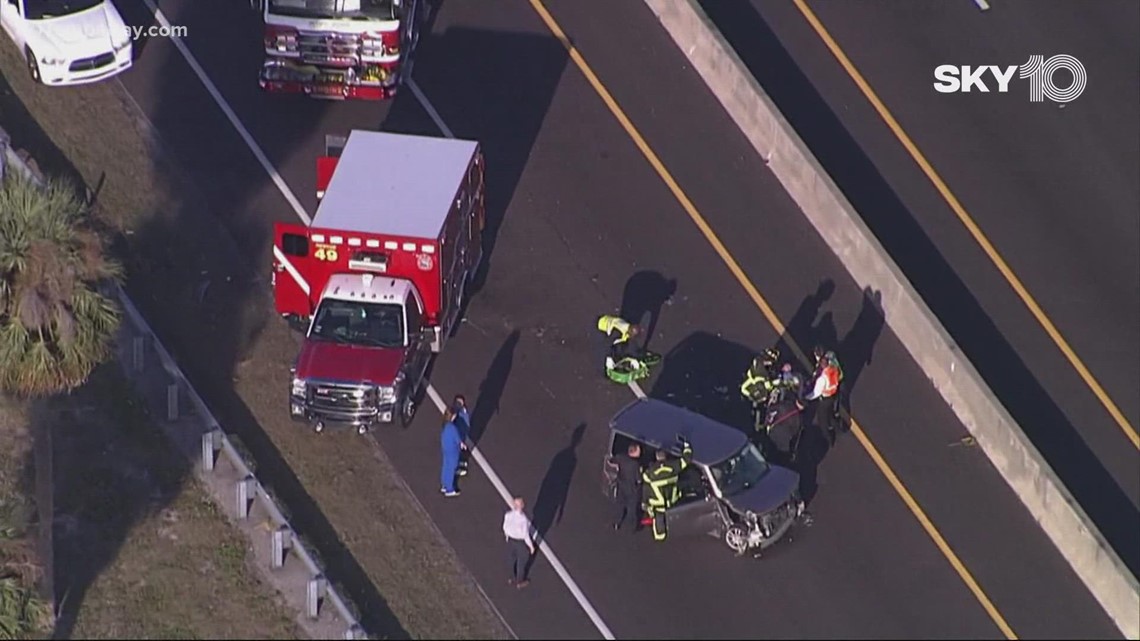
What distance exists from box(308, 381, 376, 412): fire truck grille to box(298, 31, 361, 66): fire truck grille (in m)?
8.71

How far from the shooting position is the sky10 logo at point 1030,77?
1725 inches

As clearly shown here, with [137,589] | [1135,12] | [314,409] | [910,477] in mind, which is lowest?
[137,589]

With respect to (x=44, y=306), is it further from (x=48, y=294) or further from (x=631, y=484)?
(x=631, y=484)

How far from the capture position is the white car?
139ft

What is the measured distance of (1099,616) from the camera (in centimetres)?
3525

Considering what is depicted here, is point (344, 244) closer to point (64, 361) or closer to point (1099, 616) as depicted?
point (64, 361)

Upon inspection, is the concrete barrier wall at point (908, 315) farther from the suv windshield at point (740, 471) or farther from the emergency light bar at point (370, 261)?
the emergency light bar at point (370, 261)

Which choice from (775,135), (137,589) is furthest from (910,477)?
(137,589)

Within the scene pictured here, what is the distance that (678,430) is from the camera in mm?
35688

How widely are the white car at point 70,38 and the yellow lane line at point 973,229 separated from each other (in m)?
14.3

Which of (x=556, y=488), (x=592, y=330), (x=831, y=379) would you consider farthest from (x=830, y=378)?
(x=556, y=488)

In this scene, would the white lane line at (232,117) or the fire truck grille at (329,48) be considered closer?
the white lane line at (232,117)

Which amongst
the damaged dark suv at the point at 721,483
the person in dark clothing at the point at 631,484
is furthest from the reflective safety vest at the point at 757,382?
the person in dark clothing at the point at 631,484

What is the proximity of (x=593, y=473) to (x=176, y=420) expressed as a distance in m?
7.48
